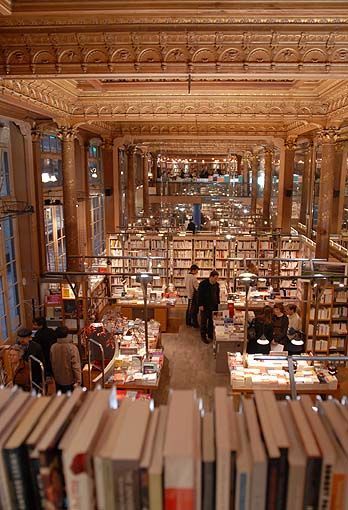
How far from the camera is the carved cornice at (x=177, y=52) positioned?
3766 millimetres

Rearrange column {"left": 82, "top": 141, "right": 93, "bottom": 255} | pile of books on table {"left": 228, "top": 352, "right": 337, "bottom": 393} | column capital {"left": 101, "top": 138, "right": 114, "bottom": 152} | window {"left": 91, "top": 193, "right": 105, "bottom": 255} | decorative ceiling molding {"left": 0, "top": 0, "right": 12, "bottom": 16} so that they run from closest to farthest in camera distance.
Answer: decorative ceiling molding {"left": 0, "top": 0, "right": 12, "bottom": 16}
pile of books on table {"left": 228, "top": 352, "right": 337, "bottom": 393}
column capital {"left": 101, "top": 138, "right": 114, "bottom": 152}
column {"left": 82, "top": 141, "right": 93, "bottom": 255}
window {"left": 91, "top": 193, "right": 105, "bottom": 255}

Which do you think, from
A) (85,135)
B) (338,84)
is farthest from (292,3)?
(85,135)

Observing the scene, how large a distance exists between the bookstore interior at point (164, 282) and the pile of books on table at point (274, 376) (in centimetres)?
3

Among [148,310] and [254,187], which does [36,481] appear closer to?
[148,310]

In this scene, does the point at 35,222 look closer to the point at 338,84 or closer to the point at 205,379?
the point at 205,379

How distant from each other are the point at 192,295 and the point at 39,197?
4.22 m

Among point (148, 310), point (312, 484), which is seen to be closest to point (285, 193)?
point (148, 310)

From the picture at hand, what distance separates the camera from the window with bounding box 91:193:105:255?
15.6 metres

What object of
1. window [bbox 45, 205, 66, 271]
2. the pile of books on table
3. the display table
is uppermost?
window [bbox 45, 205, 66, 271]

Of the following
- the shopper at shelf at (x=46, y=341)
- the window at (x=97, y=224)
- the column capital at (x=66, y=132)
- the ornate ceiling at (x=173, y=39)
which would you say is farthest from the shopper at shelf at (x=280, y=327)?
the window at (x=97, y=224)

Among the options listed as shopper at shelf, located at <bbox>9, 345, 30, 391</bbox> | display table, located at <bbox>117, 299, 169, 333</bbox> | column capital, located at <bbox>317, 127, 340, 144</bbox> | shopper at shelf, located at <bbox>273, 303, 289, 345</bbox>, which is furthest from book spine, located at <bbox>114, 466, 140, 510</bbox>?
display table, located at <bbox>117, 299, 169, 333</bbox>

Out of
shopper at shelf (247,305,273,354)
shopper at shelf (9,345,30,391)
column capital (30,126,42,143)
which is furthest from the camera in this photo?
column capital (30,126,42,143)

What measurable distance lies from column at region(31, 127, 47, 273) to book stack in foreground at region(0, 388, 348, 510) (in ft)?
29.4

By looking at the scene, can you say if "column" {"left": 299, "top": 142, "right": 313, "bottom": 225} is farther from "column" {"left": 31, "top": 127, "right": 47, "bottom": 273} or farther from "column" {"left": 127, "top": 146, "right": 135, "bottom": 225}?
"column" {"left": 31, "top": 127, "right": 47, "bottom": 273}
